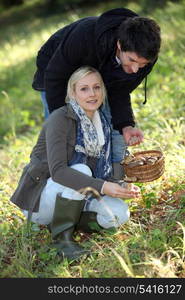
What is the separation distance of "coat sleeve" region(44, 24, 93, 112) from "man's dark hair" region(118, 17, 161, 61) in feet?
1.06

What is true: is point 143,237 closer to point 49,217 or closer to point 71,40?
point 49,217

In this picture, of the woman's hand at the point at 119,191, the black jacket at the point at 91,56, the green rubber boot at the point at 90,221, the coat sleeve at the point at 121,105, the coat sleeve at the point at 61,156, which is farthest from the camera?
the coat sleeve at the point at 121,105

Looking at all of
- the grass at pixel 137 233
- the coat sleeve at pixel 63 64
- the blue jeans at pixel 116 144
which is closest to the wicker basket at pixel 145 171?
the grass at pixel 137 233

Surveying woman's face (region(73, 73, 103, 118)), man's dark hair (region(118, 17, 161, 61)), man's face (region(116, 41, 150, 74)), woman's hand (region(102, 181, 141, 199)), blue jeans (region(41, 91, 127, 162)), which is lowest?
blue jeans (region(41, 91, 127, 162))

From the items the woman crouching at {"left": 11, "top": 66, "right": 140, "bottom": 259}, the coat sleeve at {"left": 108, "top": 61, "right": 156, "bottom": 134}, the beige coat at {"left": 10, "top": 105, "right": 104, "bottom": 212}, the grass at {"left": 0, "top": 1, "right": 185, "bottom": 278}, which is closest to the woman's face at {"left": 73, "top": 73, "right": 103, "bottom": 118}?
the woman crouching at {"left": 11, "top": 66, "right": 140, "bottom": 259}

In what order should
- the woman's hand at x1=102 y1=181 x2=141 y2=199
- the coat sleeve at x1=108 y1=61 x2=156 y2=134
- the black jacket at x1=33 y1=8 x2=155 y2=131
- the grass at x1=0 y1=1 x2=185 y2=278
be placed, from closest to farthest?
1. the grass at x1=0 y1=1 x2=185 y2=278
2. the woman's hand at x1=102 y1=181 x2=141 y2=199
3. the black jacket at x1=33 y1=8 x2=155 y2=131
4. the coat sleeve at x1=108 y1=61 x2=156 y2=134

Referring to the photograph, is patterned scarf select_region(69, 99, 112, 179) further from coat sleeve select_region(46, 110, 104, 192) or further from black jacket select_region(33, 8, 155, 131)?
black jacket select_region(33, 8, 155, 131)

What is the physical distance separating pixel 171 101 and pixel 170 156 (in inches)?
61.8

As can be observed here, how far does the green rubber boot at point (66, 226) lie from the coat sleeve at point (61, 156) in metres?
0.13

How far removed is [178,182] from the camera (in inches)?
154

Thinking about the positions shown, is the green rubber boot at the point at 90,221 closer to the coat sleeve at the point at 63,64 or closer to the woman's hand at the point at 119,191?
the woman's hand at the point at 119,191

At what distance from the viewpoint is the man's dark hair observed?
3.07m

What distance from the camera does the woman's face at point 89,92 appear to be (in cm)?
334

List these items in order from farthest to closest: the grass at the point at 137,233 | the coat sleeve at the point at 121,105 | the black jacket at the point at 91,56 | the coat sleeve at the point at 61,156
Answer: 1. the coat sleeve at the point at 121,105
2. the black jacket at the point at 91,56
3. the coat sleeve at the point at 61,156
4. the grass at the point at 137,233
